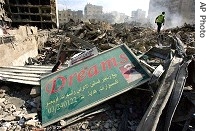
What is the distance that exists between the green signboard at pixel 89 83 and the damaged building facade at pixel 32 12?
4217 centimetres

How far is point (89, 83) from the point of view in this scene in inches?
159

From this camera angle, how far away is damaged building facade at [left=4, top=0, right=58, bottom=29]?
42031 millimetres

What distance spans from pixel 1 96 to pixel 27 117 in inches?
49.0

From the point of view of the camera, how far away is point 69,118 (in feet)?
12.1

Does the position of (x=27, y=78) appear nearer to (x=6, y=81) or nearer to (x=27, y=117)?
(x=6, y=81)

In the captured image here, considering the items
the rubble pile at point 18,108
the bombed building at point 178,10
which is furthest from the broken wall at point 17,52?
the bombed building at point 178,10

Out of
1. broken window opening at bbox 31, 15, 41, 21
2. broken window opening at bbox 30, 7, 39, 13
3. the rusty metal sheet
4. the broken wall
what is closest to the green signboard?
the rusty metal sheet

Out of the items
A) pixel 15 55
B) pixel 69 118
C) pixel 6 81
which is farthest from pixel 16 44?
pixel 69 118

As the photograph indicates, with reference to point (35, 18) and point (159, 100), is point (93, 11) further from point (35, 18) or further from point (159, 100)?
point (159, 100)

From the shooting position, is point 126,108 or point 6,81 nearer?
point 126,108

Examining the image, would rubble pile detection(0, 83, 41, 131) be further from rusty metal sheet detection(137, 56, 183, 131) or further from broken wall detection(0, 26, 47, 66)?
broken wall detection(0, 26, 47, 66)

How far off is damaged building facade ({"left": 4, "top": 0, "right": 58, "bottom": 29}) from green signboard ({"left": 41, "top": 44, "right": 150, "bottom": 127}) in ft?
138

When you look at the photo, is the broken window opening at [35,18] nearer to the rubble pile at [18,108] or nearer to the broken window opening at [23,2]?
the broken window opening at [23,2]

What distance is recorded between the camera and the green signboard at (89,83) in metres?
3.74
